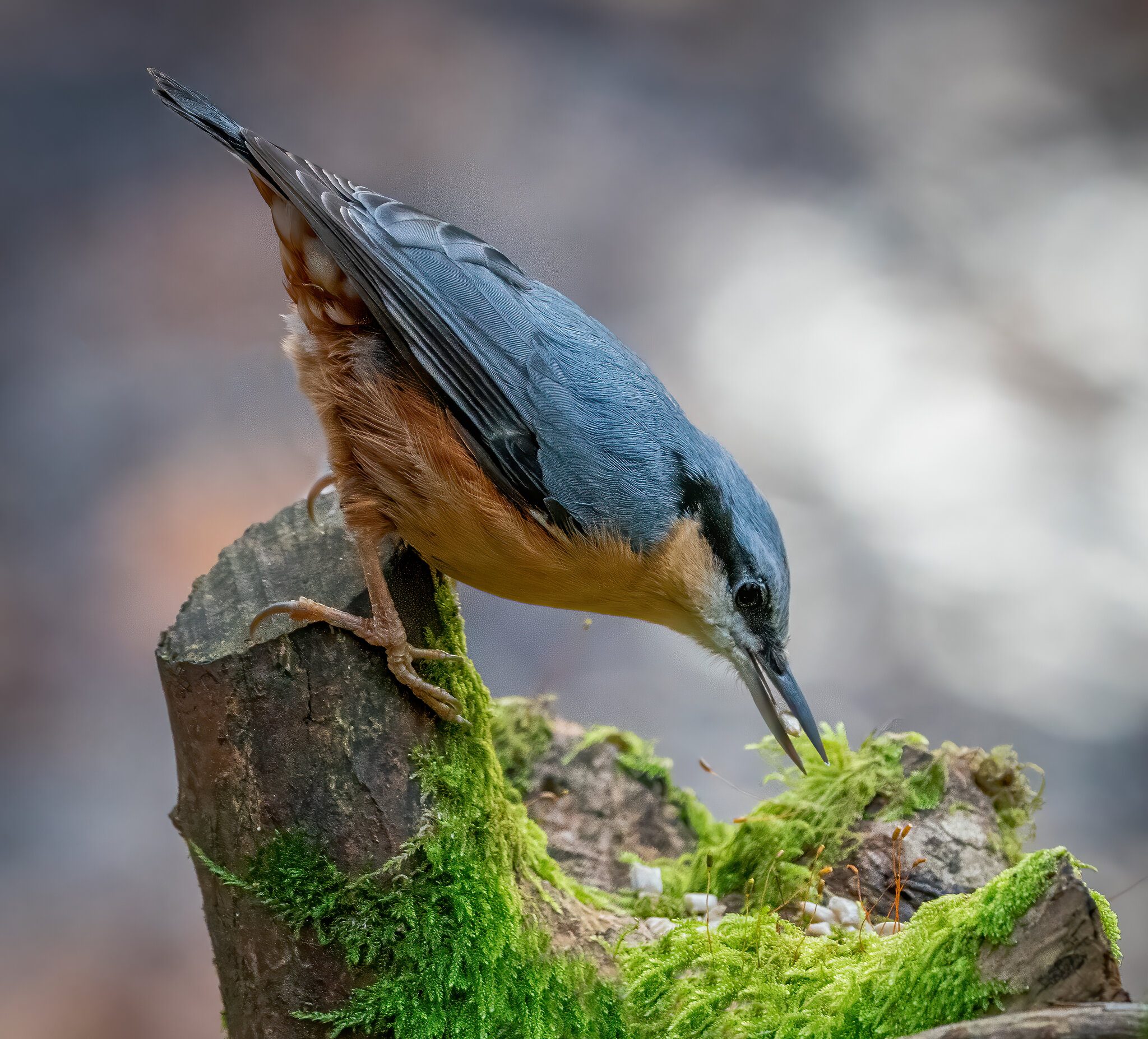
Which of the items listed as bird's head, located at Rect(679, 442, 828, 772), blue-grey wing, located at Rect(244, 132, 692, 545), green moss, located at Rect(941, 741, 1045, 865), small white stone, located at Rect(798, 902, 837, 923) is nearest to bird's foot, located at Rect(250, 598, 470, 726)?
blue-grey wing, located at Rect(244, 132, 692, 545)

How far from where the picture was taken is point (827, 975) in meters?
1.71

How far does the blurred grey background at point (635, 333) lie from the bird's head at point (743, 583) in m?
1.26

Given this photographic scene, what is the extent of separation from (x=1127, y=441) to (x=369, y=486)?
2913 mm

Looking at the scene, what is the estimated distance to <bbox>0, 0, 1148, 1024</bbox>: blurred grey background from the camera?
120 inches

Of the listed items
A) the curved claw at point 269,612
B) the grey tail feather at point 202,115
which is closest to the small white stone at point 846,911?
the curved claw at point 269,612

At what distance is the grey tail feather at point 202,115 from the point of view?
6.37 ft

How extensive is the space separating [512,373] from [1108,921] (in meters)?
1.35

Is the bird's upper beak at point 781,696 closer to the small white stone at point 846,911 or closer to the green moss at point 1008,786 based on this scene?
the small white stone at point 846,911

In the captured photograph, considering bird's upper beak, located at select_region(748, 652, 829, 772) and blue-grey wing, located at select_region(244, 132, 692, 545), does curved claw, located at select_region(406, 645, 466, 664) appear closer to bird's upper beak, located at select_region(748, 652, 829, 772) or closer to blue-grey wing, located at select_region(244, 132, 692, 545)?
blue-grey wing, located at select_region(244, 132, 692, 545)

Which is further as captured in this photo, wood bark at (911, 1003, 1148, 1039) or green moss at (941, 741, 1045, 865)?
green moss at (941, 741, 1045, 865)

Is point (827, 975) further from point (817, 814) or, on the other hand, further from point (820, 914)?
point (817, 814)

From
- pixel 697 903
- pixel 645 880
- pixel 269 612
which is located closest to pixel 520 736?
pixel 645 880

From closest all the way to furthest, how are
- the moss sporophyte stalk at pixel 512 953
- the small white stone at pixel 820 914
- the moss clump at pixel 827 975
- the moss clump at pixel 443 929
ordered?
the moss clump at pixel 827 975 < the moss sporophyte stalk at pixel 512 953 < the moss clump at pixel 443 929 < the small white stone at pixel 820 914

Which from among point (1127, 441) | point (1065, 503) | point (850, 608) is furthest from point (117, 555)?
point (1127, 441)
